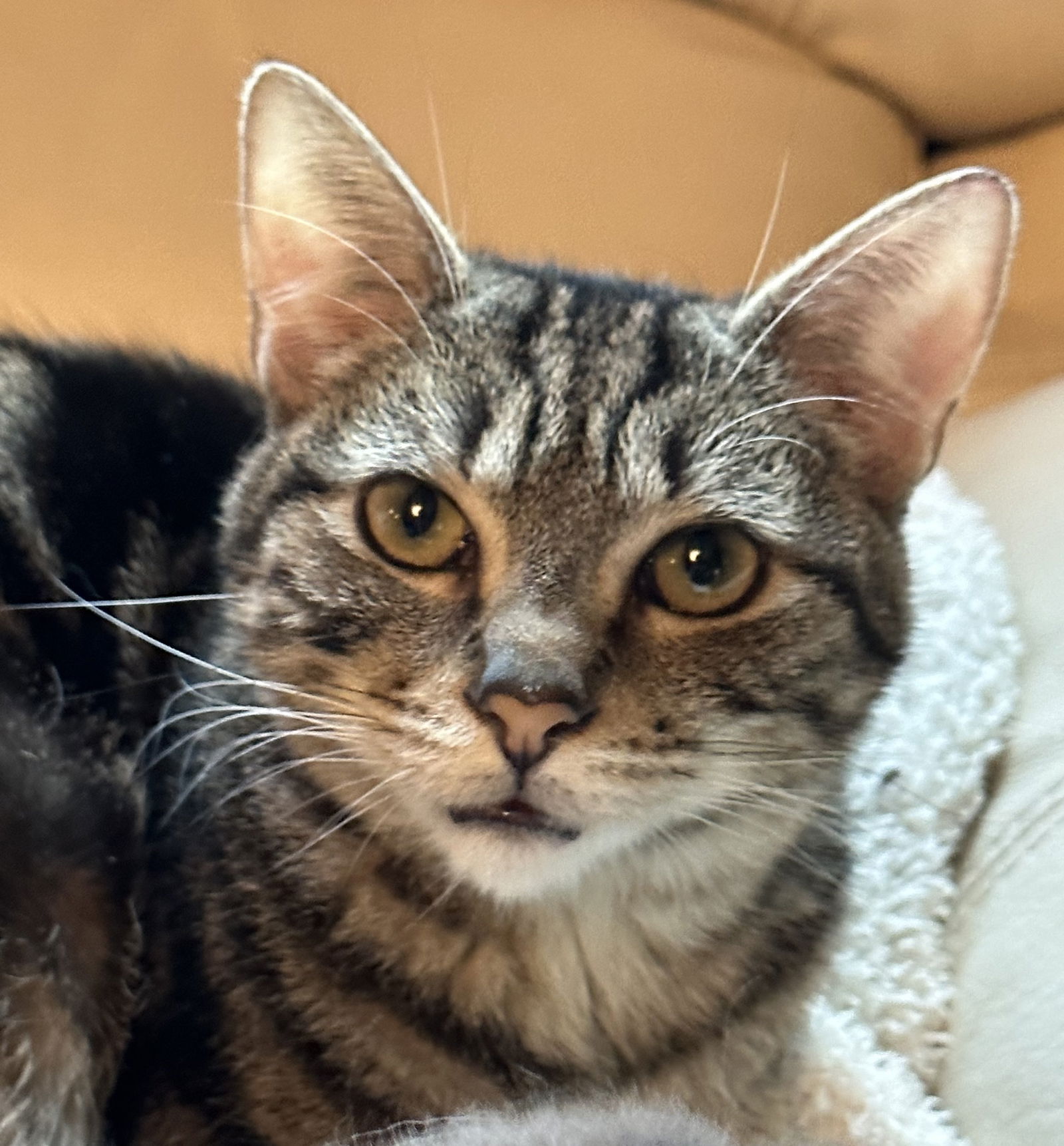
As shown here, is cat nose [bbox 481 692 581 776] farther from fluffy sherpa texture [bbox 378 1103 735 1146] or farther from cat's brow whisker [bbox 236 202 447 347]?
cat's brow whisker [bbox 236 202 447 347]

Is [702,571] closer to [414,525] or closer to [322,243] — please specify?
[414,525]

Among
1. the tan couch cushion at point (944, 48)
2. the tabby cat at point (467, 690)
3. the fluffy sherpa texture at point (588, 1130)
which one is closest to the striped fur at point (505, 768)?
the tabby cat at point (467, 690)

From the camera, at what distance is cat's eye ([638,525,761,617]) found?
0.79 m

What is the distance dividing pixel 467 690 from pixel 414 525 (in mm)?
145

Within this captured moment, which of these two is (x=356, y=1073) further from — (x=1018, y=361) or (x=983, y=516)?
(x=1018, y=361)

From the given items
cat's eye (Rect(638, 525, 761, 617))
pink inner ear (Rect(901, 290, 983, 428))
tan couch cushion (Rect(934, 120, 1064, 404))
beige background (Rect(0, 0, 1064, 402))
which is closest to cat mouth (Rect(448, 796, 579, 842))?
cat's eye (Rect(638, 525, 761, 617))

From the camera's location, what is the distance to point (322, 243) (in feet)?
2.90

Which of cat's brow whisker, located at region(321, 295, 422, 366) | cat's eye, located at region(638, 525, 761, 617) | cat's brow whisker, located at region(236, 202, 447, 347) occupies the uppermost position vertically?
cat's brow whisker, located at region(236, 202, 447, 347)

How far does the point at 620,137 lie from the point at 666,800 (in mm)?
1067

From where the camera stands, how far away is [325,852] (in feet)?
2.84

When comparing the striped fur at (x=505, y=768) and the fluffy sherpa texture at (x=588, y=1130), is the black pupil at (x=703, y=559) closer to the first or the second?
Result: the striped fur at (x=505, y=768)

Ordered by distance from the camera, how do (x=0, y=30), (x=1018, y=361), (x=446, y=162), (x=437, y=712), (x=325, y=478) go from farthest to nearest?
(x=1018, y=361) < (x=446, y=162) < (x=0, y=30) < (x=325, y=478) < (x=437, y=712)

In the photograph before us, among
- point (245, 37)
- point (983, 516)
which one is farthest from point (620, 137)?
point (983, 516)

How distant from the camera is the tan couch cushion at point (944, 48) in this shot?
1.57 meters
